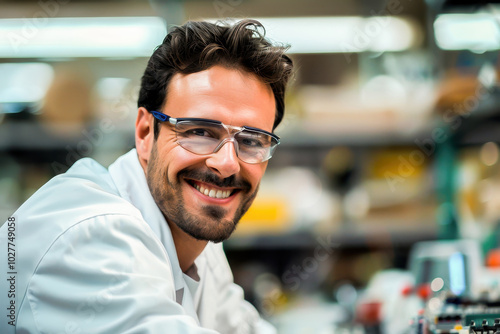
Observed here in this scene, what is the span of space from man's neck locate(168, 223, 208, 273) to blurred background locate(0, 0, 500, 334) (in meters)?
0.99

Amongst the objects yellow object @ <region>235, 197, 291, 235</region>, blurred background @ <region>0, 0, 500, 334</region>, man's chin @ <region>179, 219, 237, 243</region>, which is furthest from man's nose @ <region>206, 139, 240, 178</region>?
yellow object @ <region>235, 197, 291, 235</region>

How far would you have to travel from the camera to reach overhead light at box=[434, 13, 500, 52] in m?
2.17

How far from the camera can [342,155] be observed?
2.63m

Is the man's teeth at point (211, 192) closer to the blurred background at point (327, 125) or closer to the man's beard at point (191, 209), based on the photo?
the man's beard at point (191, 209)

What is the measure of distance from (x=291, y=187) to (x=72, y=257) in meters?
1.85

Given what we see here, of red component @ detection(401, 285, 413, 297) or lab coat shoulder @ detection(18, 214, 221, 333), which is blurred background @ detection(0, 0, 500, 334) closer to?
red component @ detection(401, 285, 413, 297)

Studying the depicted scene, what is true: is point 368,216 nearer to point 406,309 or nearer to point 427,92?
point 427,92

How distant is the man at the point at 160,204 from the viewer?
2.39ft

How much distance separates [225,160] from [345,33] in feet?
6.07

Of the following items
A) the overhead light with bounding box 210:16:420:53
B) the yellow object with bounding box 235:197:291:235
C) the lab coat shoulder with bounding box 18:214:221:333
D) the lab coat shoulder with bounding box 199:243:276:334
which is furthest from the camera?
the overhead light with bounding box 210:16:420:53

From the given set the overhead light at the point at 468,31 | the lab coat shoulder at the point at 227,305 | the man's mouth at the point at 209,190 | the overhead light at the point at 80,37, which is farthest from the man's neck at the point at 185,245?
the overhead light at the point at 468,31

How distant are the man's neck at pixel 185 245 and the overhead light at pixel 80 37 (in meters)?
1.45

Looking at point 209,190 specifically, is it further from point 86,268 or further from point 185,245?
point 86,268

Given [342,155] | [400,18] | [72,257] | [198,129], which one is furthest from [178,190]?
[400,18]
